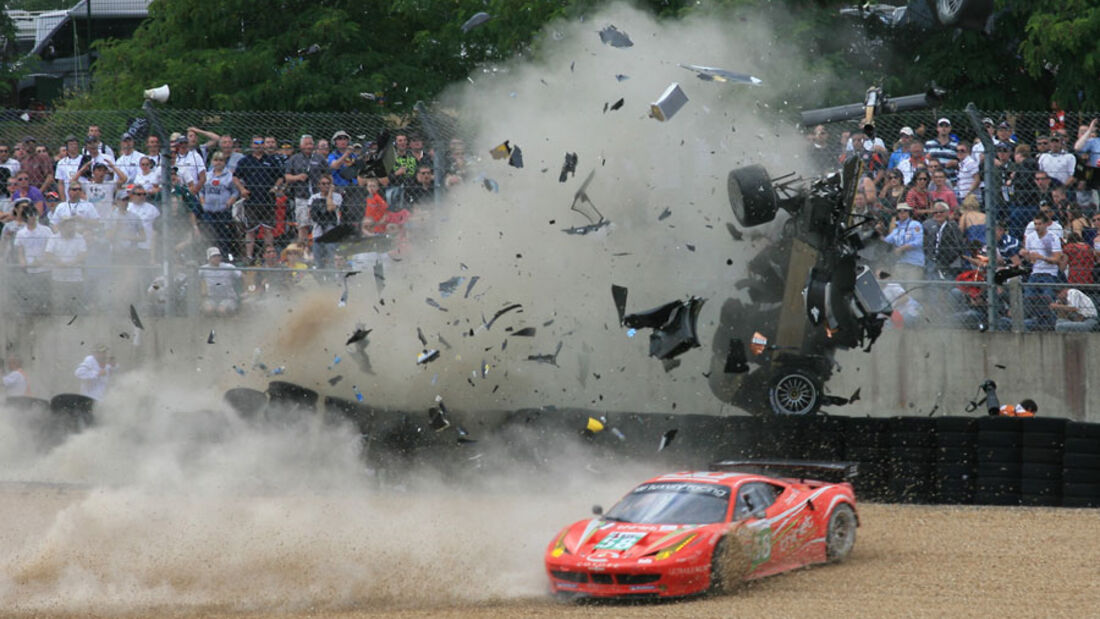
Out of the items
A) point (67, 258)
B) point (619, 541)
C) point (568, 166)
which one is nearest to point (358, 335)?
point (568, 166)

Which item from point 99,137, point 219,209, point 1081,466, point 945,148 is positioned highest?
point 99,137

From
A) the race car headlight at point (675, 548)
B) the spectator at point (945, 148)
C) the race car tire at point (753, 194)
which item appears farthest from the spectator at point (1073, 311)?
the race car headlight at point (675, 548)

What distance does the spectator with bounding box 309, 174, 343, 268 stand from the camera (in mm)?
13812

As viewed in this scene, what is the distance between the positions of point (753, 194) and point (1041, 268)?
12.6 ft

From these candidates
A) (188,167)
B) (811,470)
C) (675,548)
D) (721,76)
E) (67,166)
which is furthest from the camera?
(67,166)

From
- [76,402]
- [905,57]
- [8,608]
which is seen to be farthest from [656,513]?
[905,57]

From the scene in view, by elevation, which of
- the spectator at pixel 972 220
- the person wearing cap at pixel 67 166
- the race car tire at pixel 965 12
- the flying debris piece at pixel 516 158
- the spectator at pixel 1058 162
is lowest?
the spectator at pixel 972 220

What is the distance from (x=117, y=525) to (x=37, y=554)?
2.65ft

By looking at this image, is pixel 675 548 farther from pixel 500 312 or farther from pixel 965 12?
pixel 965 12

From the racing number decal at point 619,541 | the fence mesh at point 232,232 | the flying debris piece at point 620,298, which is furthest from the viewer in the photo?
the fence mesh at point 232,232

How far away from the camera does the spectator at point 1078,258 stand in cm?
1351

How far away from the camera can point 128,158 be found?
568 inches

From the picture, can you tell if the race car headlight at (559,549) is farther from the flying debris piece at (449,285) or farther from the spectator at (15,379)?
the spectator at (15,379)

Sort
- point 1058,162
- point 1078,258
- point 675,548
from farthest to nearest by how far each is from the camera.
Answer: point 1078,258, point 1058,162, point 675,548
